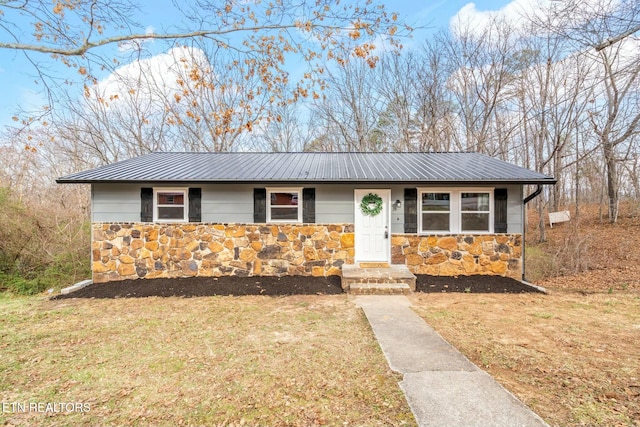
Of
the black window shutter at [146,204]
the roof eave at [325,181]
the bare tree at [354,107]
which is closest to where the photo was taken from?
the roof eave at [325,181]

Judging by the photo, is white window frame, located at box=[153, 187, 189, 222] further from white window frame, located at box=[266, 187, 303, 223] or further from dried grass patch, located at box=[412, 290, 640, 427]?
dried grass patch, located at box=[412, 290, 640, 427]

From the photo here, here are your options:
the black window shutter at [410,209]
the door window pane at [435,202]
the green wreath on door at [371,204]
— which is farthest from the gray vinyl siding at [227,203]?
the door window pane at [435,202]

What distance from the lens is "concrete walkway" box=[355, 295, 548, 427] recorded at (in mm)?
2252

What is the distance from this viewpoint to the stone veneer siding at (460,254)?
7.28 metres

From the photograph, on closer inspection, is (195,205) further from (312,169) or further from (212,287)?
(312,169)

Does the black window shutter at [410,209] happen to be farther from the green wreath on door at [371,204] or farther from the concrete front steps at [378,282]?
the concrete front steps at [378,282]

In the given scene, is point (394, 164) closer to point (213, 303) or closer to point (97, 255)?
point (213, 303)

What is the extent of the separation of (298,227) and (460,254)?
411cm

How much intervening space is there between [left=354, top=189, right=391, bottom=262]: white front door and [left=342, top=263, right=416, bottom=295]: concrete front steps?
28.0 inches

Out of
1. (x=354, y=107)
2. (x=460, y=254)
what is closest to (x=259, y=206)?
(x=460, y=254)

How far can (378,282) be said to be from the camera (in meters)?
6.43

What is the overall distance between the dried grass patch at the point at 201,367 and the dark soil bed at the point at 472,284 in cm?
236

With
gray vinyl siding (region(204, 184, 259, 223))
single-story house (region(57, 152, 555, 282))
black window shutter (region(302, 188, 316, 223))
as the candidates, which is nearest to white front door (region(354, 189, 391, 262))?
single-story house (region(57, 152, 555, 282))

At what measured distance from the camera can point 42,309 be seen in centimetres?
550
